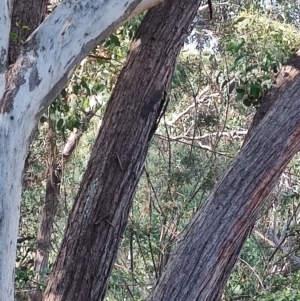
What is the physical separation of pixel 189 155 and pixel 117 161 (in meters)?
2.43

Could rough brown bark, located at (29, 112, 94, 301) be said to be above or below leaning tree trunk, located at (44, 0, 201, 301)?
above

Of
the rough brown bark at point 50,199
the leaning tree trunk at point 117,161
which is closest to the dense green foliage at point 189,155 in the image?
the rough brown bark at point 50,199

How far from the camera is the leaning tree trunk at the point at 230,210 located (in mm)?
1820

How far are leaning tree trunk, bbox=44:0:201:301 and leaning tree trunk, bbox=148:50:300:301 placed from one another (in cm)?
37

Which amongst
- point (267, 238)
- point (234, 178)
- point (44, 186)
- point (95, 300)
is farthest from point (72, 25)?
point (267, 238)

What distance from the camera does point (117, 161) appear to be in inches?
85.8

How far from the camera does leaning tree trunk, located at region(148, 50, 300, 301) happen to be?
182 cm

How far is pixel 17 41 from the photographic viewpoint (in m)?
1.85

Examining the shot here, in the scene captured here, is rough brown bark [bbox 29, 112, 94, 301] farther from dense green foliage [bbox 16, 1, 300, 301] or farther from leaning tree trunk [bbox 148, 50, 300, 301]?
leaning tree trunk [bbox 148, 50, 300, 301]

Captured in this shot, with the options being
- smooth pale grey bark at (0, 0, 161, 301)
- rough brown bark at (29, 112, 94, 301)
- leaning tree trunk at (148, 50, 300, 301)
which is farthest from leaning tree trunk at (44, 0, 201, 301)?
rough brown bark at (29, 112, 94, 301)

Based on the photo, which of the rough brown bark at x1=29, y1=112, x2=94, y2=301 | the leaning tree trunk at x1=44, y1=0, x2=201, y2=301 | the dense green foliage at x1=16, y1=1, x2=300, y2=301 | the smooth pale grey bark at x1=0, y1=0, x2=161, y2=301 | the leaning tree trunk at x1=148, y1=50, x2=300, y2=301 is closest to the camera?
the smooth pale grey bark at x1=0, y1=0, x2=161, y2=301

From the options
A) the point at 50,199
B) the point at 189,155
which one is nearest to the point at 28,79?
the point at 189,155

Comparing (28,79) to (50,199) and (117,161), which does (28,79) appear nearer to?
(117,161)

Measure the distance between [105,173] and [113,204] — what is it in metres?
0.12
